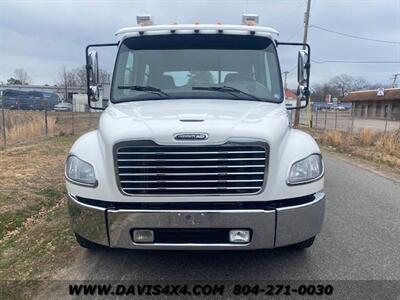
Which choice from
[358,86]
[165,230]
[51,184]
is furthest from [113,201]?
[358,86]

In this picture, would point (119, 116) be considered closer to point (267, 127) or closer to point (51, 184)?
point (267, 127)

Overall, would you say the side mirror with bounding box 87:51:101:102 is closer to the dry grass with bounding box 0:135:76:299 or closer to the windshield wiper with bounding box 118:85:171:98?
the windshield wiper with bounding box 118:85:171:98

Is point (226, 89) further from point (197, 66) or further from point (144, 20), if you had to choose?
point (144, 20)

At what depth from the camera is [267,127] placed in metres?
3.59

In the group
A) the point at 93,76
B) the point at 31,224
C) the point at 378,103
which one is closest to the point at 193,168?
the point at 93,76

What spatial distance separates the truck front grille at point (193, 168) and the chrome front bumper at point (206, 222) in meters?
0.19

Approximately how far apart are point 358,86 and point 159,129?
12067 cm

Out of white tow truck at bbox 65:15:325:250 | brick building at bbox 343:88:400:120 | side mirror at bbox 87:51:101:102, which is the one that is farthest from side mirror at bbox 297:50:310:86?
brick building at bbox 343:88:400:120

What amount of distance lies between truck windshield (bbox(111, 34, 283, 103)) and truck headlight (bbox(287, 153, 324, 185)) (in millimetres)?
1156

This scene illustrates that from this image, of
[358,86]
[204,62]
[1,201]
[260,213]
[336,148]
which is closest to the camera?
[260,213]

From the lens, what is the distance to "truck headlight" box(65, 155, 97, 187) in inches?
141

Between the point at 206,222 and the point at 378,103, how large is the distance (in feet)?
191

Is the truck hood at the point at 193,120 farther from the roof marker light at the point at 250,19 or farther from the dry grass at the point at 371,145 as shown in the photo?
the dry grass at the point at 371,145

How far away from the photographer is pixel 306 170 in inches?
143
